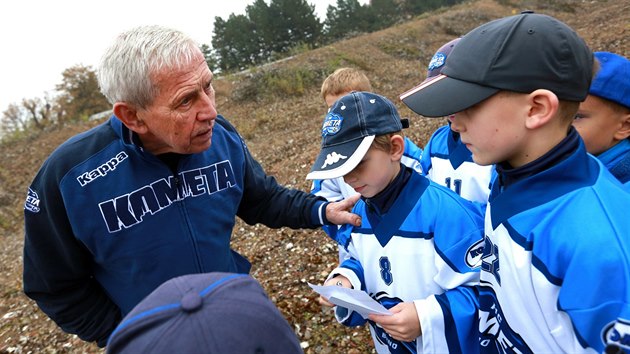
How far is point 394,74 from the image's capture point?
13.5 m

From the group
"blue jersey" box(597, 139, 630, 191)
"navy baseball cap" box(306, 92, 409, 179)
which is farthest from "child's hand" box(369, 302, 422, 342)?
"blue jersey" box(597, 139, 630, 191)

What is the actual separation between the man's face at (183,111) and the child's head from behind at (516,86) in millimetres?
1007

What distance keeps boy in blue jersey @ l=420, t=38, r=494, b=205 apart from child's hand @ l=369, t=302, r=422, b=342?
1118mm

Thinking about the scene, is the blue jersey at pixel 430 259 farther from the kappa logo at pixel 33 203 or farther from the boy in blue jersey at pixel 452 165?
the kappa logo at pixel 33 203

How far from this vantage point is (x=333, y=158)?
5.88ft

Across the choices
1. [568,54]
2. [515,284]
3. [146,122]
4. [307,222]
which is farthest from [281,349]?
[307,222]

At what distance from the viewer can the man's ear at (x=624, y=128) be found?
1.68 m

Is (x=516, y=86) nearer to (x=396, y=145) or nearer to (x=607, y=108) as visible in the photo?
(x=396, y=145)

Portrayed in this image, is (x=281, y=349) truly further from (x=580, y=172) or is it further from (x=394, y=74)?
(x=394, y=74)

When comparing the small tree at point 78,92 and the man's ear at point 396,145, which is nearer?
the man's ear at point 396,145

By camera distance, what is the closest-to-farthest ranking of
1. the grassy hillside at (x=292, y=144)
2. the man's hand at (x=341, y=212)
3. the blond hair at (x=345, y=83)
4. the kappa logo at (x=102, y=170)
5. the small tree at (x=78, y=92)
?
the kappa logo at (x=102, y=170)
the man's hand at (x=341, y=212)
the blond hair at (x=345, y=83)
the grassy hillside at (x=292, y=144)
the small tree at (x=78, y=92)

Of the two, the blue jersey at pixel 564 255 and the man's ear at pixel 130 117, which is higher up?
the man's ear at pixel 130 117

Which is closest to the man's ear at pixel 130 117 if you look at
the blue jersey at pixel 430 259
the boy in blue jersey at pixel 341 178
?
the blue jersey at pixel 430 259

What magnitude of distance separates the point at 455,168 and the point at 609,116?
3.27 feet
